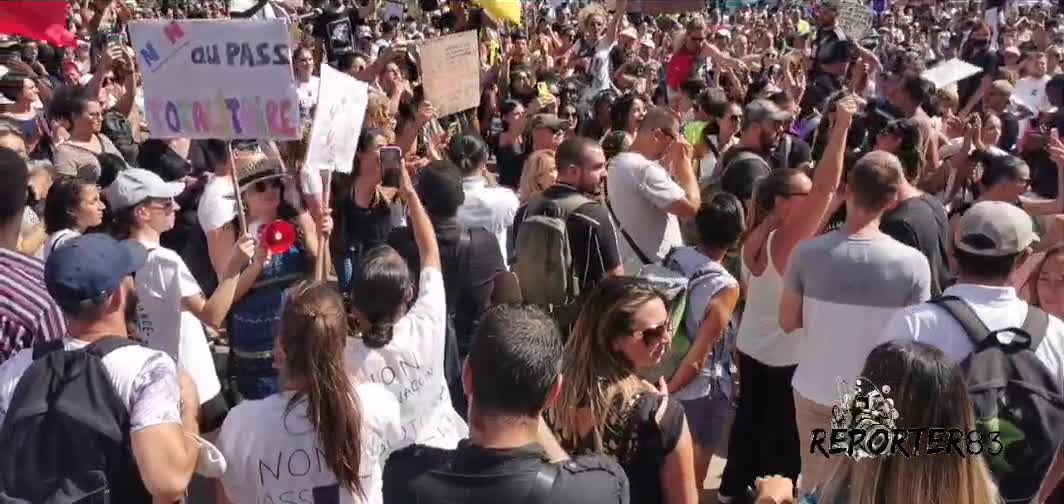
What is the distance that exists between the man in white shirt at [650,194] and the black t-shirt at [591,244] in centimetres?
64

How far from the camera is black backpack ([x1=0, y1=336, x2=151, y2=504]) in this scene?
245 centimetres

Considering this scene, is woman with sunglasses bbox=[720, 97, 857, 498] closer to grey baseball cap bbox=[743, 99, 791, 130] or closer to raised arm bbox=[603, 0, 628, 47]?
grey baseball cap bbox=[743, 99, 791, 130]

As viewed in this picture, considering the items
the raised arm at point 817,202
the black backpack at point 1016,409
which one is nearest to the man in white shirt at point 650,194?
the raised arm at point 817,202

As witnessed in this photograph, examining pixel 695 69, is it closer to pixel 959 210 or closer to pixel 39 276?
pixel 959 210

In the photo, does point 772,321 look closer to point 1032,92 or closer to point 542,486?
point 542,486

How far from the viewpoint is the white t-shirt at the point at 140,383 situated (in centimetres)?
250

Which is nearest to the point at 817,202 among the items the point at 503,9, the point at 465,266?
the point at 465,266

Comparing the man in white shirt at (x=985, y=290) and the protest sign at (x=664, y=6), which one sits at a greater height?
the man in white shirt at (x=985, y=290)

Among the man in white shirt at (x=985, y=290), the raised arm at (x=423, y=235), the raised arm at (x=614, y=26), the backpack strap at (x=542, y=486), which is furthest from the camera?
the raised arm at (x=614, y=26)

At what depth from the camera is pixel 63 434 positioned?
2457 mm

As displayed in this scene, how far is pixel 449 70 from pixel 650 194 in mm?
2411

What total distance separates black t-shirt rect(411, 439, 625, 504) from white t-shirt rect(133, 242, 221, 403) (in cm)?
191

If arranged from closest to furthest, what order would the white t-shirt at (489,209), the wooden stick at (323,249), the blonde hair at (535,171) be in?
the wooden stick at (323,249), the white t-shirt at (489,209), the blonde hair at (535,171)

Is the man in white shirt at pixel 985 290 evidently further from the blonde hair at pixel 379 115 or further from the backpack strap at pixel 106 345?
the blonde hair at pixel 379 115
